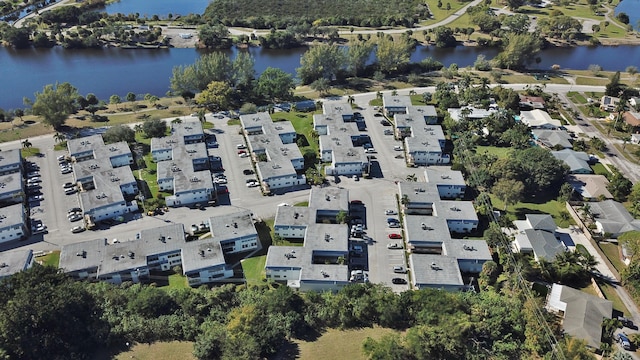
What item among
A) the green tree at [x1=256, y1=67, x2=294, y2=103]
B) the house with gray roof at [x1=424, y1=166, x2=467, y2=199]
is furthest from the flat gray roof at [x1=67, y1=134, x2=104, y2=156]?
the house with gray roof at [x1=424, y1=166, x2=467, y2=199]

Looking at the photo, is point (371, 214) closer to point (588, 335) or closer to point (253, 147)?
point (253, 147)

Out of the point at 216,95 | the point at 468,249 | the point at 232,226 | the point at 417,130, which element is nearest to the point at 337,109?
the point at 417,130

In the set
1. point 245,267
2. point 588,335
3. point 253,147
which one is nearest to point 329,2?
point 253,147

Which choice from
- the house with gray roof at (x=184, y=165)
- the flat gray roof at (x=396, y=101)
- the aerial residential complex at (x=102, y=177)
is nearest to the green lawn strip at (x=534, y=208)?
the flat gray roof at (x=396, y=101)

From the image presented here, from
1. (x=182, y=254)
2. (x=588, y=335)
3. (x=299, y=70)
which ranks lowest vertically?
(x=588, y=335)

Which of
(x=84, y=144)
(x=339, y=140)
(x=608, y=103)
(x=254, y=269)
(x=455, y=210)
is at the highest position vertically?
(x=84, y=144)

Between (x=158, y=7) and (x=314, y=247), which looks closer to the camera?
(x=314, y=247)

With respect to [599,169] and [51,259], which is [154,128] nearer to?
[51,259]
